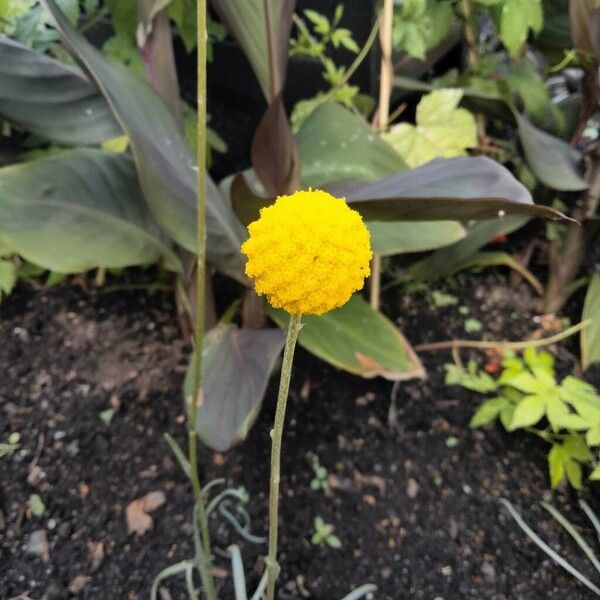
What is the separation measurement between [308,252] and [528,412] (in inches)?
26.4

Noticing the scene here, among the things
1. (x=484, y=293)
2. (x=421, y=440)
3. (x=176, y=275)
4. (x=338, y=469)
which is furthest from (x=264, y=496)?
(x=484, y=293)

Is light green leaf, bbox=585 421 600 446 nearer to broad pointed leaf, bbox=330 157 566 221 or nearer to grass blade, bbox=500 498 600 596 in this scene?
grass blade, bbox=500 498 600 596

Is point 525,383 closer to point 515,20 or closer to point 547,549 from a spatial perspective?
point 547,549

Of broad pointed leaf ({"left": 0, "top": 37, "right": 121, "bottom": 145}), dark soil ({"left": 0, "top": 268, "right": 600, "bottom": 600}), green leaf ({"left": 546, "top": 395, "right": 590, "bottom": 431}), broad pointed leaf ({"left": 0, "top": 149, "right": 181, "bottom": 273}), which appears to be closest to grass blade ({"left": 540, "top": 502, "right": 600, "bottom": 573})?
dark soil ({"left": 0, "top": 268, "right": 600, "bottom": 600})

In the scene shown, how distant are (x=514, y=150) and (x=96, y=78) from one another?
0.85 m

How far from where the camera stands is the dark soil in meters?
0.91

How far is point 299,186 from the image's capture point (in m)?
0.96

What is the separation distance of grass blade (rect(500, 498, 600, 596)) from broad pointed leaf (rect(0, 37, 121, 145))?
31.1 inches

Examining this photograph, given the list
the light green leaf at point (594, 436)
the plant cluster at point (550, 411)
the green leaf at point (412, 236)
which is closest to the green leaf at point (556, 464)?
the plant cluster at point (550, 411)

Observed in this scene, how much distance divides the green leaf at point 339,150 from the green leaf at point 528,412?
393 mm

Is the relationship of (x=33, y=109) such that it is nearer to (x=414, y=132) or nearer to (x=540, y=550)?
(x=414, y=132)

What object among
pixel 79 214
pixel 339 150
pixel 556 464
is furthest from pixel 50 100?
pixel 556 464

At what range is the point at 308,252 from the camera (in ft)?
1.23

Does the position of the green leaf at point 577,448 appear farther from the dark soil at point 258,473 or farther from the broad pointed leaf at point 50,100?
the broad pointed leaf at point 50,100
